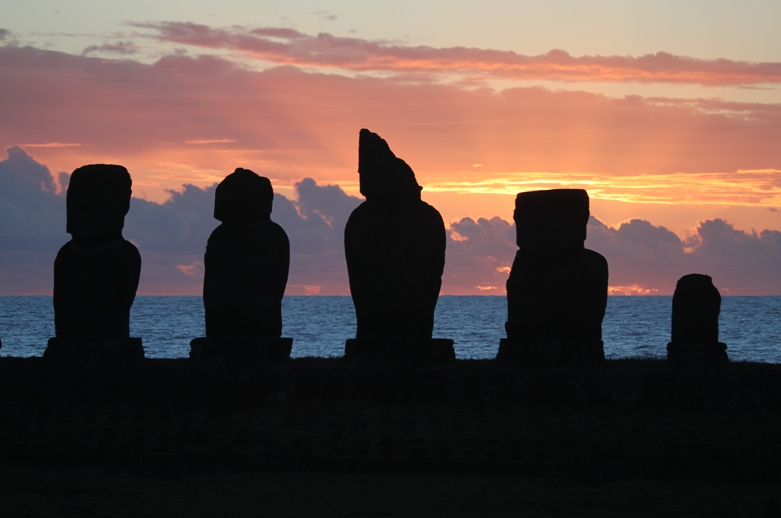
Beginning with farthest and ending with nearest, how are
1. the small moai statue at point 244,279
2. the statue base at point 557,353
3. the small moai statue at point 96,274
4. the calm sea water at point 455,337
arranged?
the calm sea water at point 455,337
the small moai statue at point 96,274
the small moai statue at point 244,279
the statue base at point 557,353

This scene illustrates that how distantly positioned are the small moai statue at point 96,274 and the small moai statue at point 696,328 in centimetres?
741

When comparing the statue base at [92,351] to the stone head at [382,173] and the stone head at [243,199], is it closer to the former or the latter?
the stone head at [243,199]

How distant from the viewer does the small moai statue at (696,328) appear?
1516 cm

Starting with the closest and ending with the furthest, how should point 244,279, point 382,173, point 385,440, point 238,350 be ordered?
point 385,440 → point 238,350 → point 382,173 → point 244,279

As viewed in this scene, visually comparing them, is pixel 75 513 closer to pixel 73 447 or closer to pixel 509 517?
pixel 73 447

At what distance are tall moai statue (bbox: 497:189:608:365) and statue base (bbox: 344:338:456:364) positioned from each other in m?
0.90

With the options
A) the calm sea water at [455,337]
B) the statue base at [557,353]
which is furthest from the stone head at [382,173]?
the calm sea water at [455,337]

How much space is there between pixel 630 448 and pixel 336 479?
10.7 ft

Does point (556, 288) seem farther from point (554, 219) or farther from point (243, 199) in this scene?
point (243, 199)

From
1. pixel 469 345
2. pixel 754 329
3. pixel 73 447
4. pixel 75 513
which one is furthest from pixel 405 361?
pixel 754 329

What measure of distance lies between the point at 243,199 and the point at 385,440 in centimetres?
420

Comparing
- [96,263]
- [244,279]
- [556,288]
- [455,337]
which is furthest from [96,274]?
[455,337]

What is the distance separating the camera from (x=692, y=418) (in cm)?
1344

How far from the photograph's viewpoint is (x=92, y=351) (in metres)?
15.4
